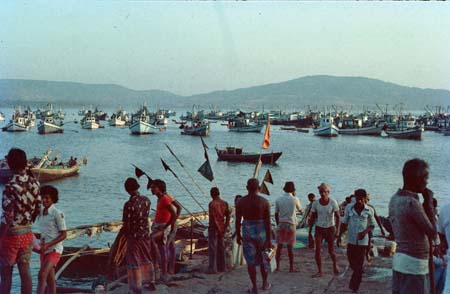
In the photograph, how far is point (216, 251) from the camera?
8953 millimetres

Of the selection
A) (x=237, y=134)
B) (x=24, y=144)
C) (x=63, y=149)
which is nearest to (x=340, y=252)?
(x=63, y=149)

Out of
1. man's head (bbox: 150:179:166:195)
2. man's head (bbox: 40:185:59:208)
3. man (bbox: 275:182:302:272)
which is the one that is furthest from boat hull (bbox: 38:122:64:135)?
man's head (bbox: 40:185:59:208)

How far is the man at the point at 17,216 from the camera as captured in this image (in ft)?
18.4

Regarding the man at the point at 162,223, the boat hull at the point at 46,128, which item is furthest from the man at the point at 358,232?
the boat hull at the point at 46,128

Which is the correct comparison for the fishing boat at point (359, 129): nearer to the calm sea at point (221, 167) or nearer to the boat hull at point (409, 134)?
the calm sea at point (221, 167)

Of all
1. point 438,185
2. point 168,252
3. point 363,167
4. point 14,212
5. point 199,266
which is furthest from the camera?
point 363,167

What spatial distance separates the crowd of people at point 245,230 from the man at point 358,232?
1 cm

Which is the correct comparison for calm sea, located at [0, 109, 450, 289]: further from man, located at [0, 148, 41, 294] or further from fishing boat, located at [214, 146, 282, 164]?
man, located at [0, 148, 41, 294]

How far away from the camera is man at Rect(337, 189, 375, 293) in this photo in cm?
760

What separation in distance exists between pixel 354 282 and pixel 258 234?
1.50m

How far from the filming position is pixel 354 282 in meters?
7.76

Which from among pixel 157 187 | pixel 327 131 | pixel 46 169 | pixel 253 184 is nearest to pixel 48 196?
pixel 157 187

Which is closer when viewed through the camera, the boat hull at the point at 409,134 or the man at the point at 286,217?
the man at the point at 286,217

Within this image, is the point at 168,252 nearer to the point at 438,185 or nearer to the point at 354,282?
the point at 354,282
